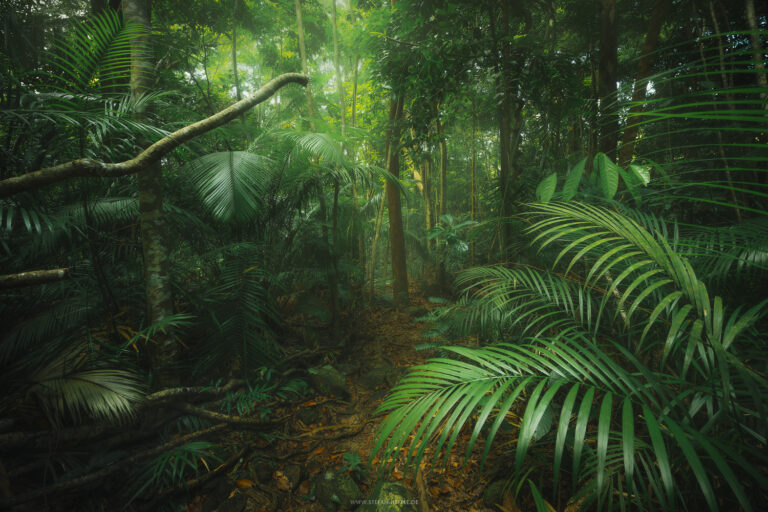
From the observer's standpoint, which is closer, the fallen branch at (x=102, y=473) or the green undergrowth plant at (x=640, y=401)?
the green undergrowth plant at (x=640, y=401)

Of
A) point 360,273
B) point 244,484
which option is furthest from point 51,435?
point 360,273

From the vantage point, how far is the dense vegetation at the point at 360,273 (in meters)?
0.95

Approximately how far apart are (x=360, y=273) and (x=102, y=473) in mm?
2953

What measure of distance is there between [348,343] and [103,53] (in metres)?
3.15

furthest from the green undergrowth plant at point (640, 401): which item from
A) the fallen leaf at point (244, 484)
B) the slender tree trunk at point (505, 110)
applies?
the fallen leaf at point (244, 484)

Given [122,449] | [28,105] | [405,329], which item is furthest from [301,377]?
[28,105]

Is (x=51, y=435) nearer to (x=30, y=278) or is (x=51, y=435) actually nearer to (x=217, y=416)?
(x=217, y=416)

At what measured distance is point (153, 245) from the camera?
81.0 inches

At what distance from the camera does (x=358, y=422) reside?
7.86ft

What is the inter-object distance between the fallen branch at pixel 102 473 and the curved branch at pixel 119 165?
134cm

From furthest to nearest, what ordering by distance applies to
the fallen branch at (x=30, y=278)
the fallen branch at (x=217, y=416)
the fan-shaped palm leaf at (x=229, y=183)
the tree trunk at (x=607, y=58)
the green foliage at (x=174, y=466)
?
the tree trunk at (x=607, y=58) → the fan-shaped palm leaf at (x=229, y=183) → the fallen branch at (x=217, y=416) → the green foliage at (x=174, y=466) → the fallen branch at (x=30, y=278)

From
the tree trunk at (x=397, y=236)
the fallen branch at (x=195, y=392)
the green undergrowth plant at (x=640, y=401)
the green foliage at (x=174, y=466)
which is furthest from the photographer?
the tree trunk at (x=397, y=236)

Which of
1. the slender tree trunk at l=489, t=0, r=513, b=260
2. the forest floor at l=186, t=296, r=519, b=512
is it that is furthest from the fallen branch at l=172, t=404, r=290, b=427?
the slender tree trunk at l=489, t=0, r=513, b=260

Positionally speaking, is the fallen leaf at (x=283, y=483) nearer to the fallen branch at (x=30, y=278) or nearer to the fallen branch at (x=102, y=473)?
the fallen branch at (x=102, y=473)
